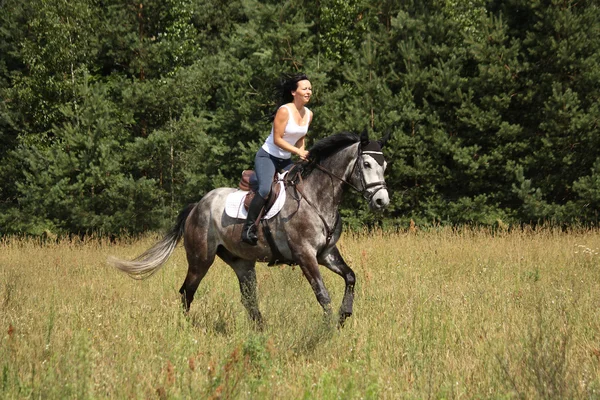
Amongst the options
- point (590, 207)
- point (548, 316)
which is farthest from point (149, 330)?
point (590, 207)

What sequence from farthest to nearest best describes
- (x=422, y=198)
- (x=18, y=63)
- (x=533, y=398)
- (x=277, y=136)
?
(x=18, y=63), (x=422, y=198), (x=277, y=136), (x=533, y=398)

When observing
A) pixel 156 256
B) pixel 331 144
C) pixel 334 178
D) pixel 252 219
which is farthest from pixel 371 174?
pixel 156 256

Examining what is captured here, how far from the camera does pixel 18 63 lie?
26969 mm

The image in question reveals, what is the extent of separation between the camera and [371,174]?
692 cm

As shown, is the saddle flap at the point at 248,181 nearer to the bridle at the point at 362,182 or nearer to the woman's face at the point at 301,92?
the bridle at the point at 362,182

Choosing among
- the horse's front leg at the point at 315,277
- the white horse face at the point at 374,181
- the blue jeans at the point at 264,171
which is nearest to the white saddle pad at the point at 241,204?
the blue jeans at the point at 264,171

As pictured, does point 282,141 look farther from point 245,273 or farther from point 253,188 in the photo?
point 245,273

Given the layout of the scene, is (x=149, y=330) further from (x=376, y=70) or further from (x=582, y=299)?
(x=376, y=70)

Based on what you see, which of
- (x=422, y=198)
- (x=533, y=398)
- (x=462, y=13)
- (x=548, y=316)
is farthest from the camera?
(x=462, y=13)

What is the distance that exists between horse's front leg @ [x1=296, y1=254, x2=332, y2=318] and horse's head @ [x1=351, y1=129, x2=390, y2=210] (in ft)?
2.96

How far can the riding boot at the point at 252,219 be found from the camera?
7.48m

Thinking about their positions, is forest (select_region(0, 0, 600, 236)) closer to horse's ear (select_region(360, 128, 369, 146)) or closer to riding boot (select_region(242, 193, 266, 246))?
riding boot (select_region(242, 193, 266, 246))

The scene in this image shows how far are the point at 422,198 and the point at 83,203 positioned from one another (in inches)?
430

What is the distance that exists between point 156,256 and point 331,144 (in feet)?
9.55
